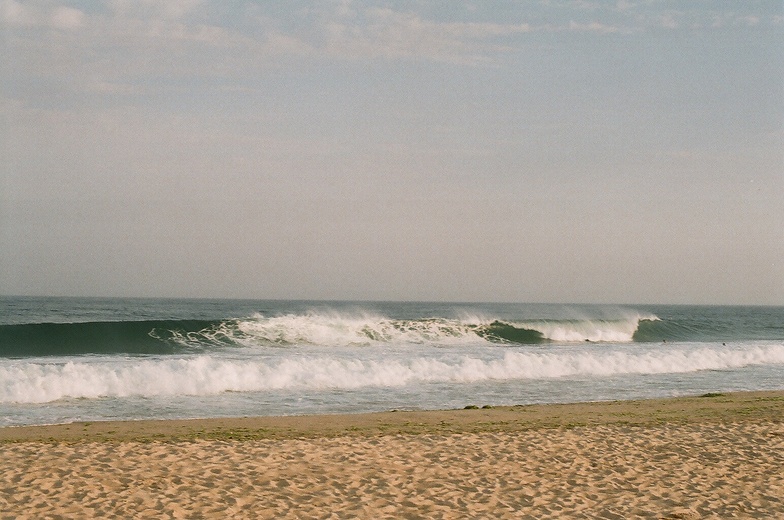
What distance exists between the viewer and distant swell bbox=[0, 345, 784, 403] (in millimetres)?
16469

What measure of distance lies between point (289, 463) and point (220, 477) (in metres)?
0.98

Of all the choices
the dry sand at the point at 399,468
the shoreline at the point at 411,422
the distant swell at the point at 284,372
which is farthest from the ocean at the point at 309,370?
the dry sand at the point at 399,468

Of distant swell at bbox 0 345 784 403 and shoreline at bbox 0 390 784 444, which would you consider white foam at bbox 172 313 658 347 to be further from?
shoreline at bbox 0 390 784 444

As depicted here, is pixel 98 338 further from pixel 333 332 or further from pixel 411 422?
pixel 411 422

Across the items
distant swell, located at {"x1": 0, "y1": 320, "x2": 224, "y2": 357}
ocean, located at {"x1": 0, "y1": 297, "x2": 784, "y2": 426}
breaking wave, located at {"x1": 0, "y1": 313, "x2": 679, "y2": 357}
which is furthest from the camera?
breaking wave, located at {"x1": 0, "y1": 313, "x2": 679, "y2": 357}

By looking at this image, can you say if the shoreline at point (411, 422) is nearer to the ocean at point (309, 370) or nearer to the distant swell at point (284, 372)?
the ocean at point (309, 370)

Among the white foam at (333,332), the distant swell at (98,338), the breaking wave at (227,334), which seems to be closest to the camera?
the distant swell at (98,338)

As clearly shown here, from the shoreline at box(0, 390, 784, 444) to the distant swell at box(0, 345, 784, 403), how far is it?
465 cm

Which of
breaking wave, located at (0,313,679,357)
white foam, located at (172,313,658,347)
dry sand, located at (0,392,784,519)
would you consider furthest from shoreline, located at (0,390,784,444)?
white foam, located at (172,313,658,347)

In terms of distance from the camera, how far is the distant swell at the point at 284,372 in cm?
1647

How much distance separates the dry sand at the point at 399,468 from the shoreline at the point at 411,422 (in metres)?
0.06

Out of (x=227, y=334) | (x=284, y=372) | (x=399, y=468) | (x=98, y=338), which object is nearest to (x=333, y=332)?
(x=227, y=334)

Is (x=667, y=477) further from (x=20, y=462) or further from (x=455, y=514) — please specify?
(x=20, y=462)

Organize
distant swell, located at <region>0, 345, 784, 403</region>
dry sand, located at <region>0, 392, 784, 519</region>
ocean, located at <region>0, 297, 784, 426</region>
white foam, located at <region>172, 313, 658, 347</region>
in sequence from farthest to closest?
white foam, located at <region>172, 313, 658, 347</region>
distant swell, located at <region>0, 345, 784, 403</region>
ocean, located at <region>0, 297, 784, 426</region>
dry sand, located at <region>0, 392, 784, 519</region>
